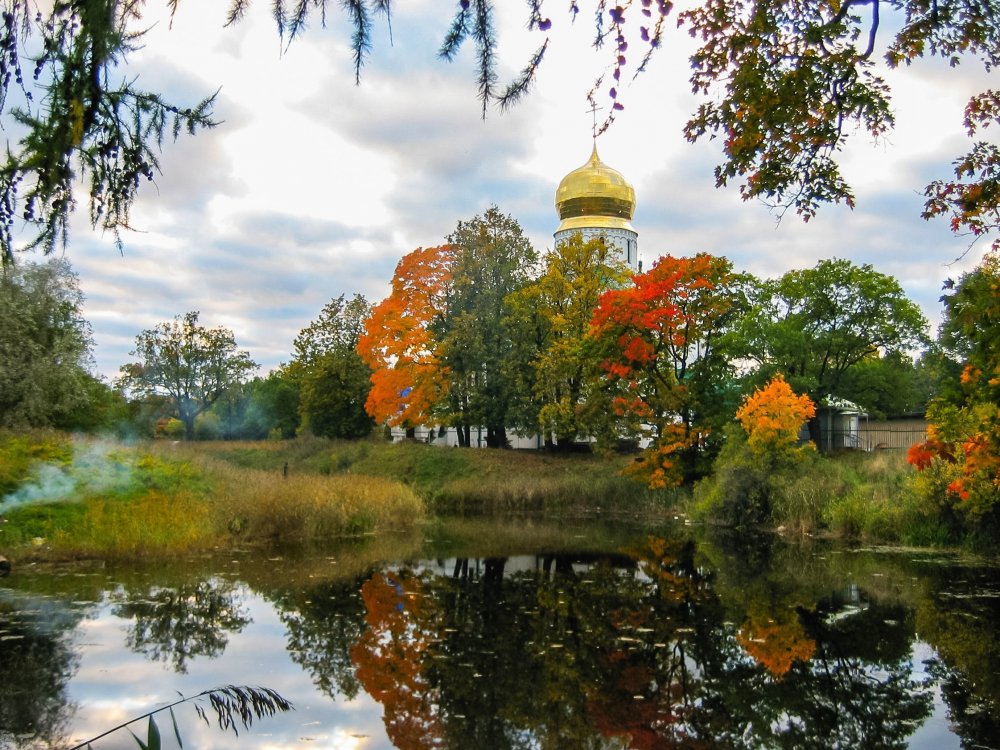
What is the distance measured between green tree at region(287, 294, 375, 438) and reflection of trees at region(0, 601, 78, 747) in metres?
33.7

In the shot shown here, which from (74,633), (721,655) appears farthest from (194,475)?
(721,655)

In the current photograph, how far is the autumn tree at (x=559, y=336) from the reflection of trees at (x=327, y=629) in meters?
20.9

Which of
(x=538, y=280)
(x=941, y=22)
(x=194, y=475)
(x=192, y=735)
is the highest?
(x=538, y=280)

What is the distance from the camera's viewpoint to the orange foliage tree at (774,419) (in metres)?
24.8

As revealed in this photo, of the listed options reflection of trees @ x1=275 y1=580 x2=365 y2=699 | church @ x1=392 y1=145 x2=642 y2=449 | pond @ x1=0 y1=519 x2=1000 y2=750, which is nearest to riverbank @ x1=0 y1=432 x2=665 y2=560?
pond @ x1=0 y1=519 x2=1000 y2=750

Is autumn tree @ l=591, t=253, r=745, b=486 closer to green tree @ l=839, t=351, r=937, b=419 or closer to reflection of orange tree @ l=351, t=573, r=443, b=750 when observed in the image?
green tree @ l=839, t=351, r=937, b=419

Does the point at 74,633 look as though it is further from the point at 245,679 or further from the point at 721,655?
the point at 721,655

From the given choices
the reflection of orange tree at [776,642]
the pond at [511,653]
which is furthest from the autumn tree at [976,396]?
the reflection of orange tree at [776,642]

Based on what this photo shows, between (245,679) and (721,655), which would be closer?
(245,679)

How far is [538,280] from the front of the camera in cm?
3988

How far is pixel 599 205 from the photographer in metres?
54.0

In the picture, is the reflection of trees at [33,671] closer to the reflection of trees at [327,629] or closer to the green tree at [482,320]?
the reflection of trees at [327,629]

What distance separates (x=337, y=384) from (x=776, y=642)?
37128 millimetres

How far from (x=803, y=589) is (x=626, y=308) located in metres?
16.7
